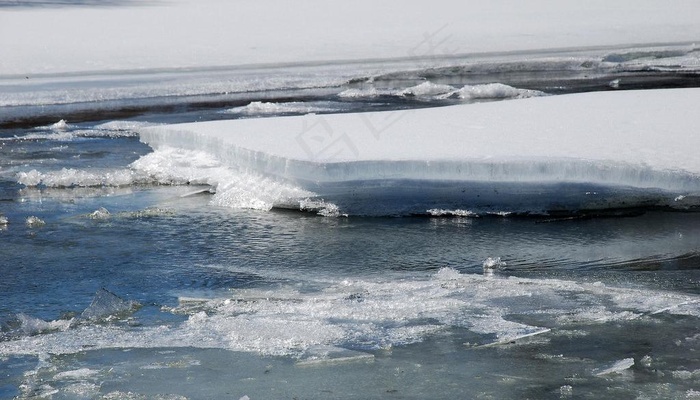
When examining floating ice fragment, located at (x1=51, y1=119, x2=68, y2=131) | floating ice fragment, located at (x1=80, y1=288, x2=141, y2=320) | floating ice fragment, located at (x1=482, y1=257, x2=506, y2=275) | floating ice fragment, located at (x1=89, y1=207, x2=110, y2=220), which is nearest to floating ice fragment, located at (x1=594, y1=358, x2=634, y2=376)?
floating ice fragment, located at (x1=482, y1=257, x2=506, y2=275)

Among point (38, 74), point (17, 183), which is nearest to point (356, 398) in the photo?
point (17, 183)

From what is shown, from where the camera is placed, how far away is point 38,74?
16422mm

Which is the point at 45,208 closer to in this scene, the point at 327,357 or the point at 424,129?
the point at 424,129

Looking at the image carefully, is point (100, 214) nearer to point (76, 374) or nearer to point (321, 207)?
point (321, 207)

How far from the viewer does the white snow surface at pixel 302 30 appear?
18934 millimetres

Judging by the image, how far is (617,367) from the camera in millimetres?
3910

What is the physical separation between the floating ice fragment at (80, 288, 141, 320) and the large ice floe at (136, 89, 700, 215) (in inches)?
87.5

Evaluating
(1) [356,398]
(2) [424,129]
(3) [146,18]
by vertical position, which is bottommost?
(1) [356,398]

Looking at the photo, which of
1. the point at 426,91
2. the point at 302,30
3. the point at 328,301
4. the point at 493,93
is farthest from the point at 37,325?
the point at 302,30

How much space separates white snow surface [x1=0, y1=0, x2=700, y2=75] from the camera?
1893 centimetres

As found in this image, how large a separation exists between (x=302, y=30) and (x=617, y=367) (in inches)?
812

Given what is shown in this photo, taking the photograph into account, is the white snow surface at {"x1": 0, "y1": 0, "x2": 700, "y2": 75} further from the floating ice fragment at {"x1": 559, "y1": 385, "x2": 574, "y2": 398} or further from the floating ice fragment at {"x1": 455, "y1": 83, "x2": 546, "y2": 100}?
the floating ice fragment at {"x1": 559, "y1": 385, "x2": 574, "y2": 398}

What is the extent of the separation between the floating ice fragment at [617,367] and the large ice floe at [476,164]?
9.19 feet

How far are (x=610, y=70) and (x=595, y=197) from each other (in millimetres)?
11195
